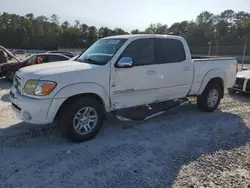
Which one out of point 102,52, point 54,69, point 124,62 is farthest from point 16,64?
point 124,62

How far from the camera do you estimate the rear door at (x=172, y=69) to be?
18.6 ft

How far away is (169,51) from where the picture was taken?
5902 mm

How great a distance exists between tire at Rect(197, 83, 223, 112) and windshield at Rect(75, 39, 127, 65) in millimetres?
2754

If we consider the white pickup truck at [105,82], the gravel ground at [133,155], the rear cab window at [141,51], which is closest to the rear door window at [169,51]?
the white pickup truck at [105,82]

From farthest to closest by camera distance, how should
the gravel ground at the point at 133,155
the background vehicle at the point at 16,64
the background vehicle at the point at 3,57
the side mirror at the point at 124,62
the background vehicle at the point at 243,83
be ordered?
the background vehicle at the point at 3,57
the background vehicle at the point at 16,64
the background vehicle at the point at 243,83
the side mirror at the point at 124,62
the gravel ground at the point at 133,155

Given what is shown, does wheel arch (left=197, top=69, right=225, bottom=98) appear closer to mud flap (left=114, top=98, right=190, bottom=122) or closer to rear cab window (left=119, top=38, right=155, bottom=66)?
mud flap (left=114, top=98, right=190, bottom=122)

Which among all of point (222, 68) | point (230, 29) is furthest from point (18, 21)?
point (222, 68)

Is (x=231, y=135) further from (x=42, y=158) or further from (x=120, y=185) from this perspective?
(x=42, y=158)

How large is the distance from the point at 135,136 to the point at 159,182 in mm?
1634

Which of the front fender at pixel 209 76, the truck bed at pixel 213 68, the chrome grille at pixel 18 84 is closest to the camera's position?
the chrome grille at pixel 18 84

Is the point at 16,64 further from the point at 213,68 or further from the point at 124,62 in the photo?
the point at 213,68

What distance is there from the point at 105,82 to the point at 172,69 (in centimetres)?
174

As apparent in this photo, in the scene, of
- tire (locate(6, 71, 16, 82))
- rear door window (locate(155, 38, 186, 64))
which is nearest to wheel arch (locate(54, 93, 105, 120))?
rear door window (locate(155, 38, 186, 64))

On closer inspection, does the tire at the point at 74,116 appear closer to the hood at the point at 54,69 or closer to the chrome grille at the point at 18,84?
the hood at the point at 54,69
